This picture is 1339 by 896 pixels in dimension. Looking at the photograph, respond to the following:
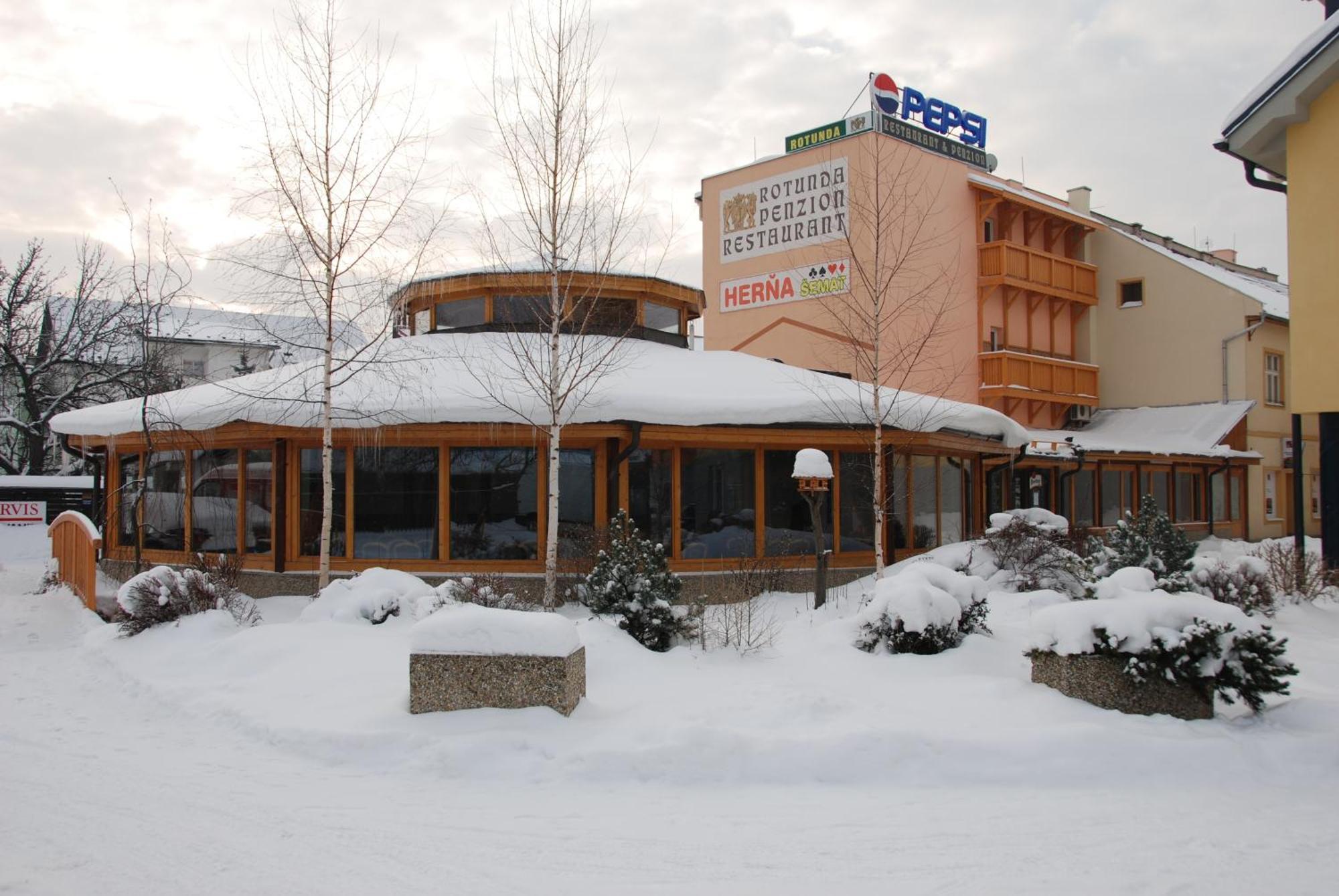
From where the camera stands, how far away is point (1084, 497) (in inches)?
894

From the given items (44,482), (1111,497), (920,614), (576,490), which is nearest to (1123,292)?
(1111,497)

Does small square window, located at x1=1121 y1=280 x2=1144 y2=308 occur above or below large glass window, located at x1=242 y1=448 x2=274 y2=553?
above

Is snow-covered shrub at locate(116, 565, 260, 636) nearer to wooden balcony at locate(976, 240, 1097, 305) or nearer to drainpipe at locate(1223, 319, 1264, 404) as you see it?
wooden balcony at locate(976, 240, 1097, 305)

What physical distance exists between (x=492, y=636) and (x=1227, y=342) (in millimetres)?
25967

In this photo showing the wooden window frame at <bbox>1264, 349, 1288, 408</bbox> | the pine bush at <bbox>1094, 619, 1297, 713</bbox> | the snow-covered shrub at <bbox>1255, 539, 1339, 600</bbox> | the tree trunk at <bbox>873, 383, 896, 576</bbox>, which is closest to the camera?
the pine bush at <bbox>1094, 619, 1297, 713</bbox>

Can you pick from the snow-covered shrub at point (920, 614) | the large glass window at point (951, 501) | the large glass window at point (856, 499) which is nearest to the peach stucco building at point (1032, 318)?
the large glass window at point (951, 501)

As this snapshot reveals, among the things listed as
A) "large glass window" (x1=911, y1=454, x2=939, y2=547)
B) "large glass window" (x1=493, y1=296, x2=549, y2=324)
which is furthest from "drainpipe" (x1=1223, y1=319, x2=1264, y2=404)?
"large glass window" (x1=493, y1=296, x2=549, y2=324)

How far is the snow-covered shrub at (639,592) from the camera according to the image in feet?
27.5

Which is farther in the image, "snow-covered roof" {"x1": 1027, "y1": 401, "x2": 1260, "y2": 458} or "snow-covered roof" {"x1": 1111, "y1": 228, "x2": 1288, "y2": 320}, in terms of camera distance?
"snow-covered roof" {"x1": 1111, "y1": 228, "x2": 1288, "y2": 320}

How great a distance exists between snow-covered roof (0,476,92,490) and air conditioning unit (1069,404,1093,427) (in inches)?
1042

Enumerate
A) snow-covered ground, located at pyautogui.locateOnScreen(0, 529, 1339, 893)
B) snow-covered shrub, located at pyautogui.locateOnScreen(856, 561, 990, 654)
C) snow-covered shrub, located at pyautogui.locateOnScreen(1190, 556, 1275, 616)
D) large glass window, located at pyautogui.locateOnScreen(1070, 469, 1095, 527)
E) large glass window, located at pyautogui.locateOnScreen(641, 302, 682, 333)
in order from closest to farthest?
snow-covered ground, located at pyautogui.locateOnScreen(0, 529, 1339, 893), snow-covered shrub, located at pyautogui.locateOnScreen(856, 561, 990, 654), snow-covered shrub, located at pyautogui.locateOnScreen(1190, 556, 1275, 616), large glass window, located at pyautogui.locateOnScreen(641, 302, 682, 333), large glass window, located at pyautogui.locateOnScreen(1070, 469, 1095, 527)

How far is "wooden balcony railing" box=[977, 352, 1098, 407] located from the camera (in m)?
24.8

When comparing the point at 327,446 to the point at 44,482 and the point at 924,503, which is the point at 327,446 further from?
the point at 44,482

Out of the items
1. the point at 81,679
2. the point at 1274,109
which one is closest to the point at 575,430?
the point at 81,679
